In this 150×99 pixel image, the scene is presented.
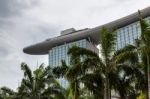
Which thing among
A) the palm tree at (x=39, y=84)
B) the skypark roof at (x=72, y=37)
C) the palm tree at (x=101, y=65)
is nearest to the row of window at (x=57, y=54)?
the skypark roof at (x=72, y=37)

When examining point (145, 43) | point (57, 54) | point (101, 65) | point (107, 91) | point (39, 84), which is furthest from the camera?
point (57, 54)

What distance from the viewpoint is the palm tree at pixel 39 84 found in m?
39.8

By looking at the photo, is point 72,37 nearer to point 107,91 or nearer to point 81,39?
point 81,39

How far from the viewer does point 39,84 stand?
131 feet

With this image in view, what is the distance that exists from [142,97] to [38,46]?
10900 cm

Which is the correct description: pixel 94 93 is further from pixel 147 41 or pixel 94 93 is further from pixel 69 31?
pixel 69 31

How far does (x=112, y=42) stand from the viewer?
29391 mm

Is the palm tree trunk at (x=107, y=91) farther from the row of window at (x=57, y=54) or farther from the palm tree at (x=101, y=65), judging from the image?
the row of window at (x=57, y=54)

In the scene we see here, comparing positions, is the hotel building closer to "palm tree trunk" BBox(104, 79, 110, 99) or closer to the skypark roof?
the skypark roof

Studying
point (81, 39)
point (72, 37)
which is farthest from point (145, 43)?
point (81, 39)

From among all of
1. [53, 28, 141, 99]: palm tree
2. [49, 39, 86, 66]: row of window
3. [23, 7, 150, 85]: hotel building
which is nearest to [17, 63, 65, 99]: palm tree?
[53, 28, 141, 99]: palm tree

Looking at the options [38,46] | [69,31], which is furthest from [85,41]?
[38,46]

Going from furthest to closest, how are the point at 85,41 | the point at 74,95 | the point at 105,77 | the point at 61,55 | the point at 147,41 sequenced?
the point at 61,55 < the point at 85,41 < the point at 74,95 < the point at 105,77 < the point at 147,41

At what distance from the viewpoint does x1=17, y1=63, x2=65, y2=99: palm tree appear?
131 ft
